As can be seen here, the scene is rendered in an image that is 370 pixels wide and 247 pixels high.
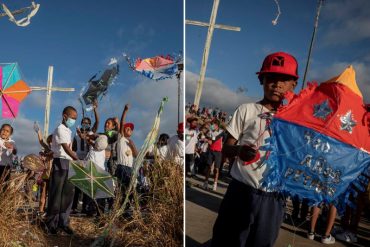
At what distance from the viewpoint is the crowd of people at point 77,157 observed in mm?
4918

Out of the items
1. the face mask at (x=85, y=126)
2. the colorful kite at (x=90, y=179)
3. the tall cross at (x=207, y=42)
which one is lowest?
the colorful kite at (x=90, y=179)

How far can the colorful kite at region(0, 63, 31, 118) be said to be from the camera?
18.3 feet

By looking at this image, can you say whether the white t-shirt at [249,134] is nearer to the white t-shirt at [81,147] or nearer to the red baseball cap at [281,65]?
the red baseball cap at [281,65]

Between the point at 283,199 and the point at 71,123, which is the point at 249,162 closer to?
the point at 283,199

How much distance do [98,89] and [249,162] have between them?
4962mm

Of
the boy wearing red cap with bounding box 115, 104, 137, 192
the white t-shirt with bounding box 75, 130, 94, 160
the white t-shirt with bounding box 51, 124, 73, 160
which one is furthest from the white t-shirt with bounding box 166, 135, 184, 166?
the white t-shirt with bounding box 75, 130, 94, 160

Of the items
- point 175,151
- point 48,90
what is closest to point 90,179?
point 175,151

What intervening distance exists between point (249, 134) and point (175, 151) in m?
3.39

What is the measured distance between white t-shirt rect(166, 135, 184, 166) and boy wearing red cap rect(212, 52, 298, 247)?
2.69 metres

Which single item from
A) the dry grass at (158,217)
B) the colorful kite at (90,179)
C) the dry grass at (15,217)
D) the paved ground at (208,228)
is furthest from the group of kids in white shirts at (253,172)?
the colorful kite at (90,179)

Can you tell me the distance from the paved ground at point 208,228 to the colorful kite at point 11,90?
9.12 ft

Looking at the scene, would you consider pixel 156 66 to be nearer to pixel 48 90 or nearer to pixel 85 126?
pixel 85 126

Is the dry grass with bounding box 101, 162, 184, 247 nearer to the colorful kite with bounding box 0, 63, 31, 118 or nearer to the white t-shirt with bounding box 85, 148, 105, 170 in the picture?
the white t-shirt with bounding box 85, 148, 105, 170

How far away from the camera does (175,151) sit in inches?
221
